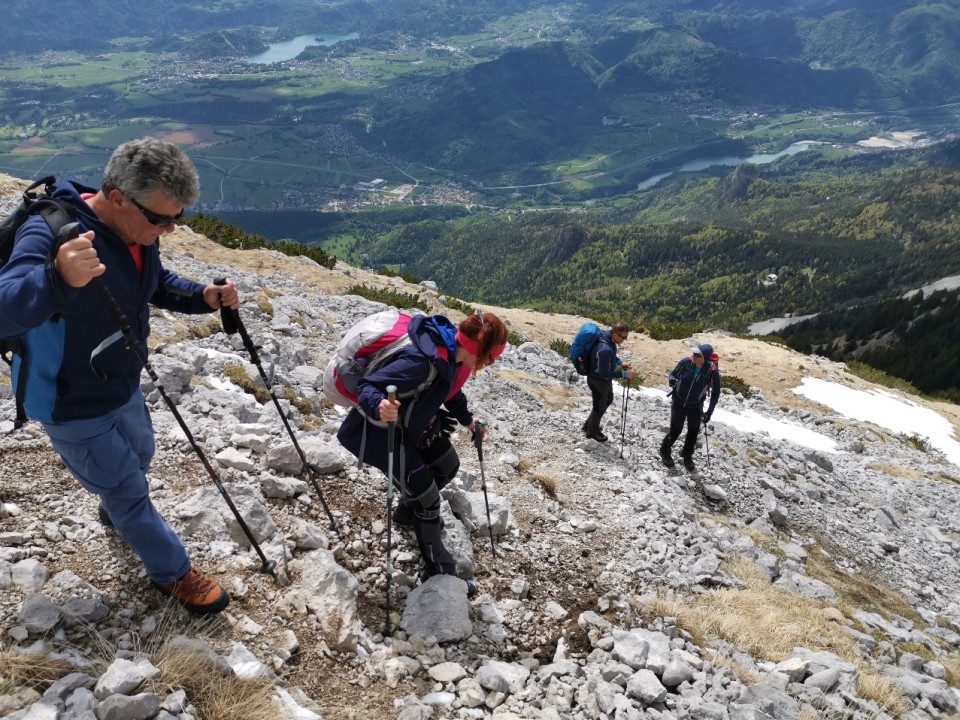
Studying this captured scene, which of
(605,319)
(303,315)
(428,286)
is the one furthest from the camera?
(605,319)

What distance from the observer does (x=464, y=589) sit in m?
5.87

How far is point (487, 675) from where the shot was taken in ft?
16.4

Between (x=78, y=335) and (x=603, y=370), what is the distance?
1016 centimetres

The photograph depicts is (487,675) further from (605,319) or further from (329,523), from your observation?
(605,319)

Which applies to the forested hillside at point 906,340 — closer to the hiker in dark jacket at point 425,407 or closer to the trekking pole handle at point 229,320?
the hiker in dark jacket at point 425,407

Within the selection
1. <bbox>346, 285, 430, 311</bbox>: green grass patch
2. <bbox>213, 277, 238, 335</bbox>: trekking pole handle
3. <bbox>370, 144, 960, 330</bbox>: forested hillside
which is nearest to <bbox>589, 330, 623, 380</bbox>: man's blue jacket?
<bbox>213, 277, 238, 335</bbox>: trekking pole handle

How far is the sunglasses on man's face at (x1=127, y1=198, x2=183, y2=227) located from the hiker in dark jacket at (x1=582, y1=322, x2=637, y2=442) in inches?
380

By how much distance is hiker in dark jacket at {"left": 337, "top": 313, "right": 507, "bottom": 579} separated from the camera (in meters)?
4.65

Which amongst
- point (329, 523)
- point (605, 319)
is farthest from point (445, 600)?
point (605, 319)

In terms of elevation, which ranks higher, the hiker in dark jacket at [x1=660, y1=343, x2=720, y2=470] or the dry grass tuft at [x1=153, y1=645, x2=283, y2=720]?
the dry grass tuft at [x1=153, y1=645, x2=283, y2=720]

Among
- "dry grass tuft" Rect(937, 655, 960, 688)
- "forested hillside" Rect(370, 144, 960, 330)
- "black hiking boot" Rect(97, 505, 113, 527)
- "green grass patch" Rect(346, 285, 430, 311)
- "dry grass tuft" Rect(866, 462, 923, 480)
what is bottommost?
"forested hillside" Rect(370, 144, 960, 330)

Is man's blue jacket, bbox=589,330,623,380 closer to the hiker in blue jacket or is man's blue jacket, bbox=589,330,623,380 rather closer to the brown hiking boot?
the brown hiking boot

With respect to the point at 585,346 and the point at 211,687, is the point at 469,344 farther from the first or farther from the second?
the point at 585,346

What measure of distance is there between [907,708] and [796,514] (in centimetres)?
760
